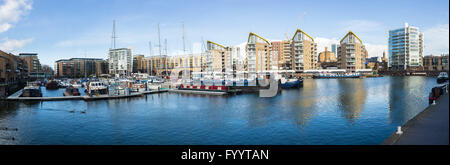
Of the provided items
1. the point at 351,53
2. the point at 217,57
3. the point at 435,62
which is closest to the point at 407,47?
the point at 435,62

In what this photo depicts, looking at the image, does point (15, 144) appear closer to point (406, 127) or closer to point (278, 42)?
point (406, 127)

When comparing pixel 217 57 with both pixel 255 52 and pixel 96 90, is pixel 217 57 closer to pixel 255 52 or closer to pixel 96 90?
pixel 255 52

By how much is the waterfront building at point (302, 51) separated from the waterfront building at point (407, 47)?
5340 cm

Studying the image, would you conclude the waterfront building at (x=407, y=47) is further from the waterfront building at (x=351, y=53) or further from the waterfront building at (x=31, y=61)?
the waterfront building at (x=31, y=61)

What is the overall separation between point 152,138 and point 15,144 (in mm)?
9165

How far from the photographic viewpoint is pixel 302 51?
13812 cm

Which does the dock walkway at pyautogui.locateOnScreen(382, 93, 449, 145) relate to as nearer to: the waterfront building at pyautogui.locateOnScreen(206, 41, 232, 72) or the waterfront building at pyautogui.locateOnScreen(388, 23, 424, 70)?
the waterfront building at pyautogui.locateOnScreen(206, 41, 232, 72)

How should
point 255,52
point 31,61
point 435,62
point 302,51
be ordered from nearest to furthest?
point 255,52
point 302,51
point 31,61
point 435,62

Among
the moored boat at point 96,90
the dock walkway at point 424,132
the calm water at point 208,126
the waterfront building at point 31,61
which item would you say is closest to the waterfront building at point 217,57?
the moored boat at point 96,90

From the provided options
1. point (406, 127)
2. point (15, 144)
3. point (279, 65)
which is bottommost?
point (15, 144)

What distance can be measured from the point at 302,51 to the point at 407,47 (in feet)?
206
